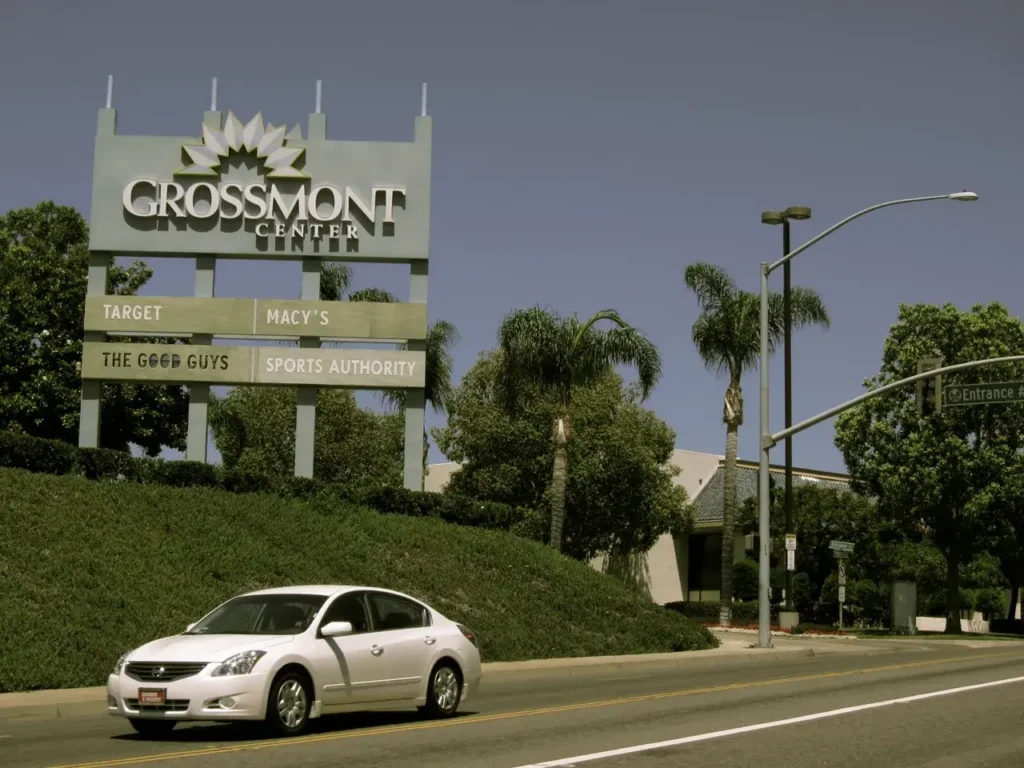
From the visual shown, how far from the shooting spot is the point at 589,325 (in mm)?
41250

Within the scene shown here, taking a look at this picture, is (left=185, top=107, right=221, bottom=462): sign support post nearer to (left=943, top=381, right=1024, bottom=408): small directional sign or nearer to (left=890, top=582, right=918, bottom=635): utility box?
(left=943, top=381, right=1024, bottom=408): small directional sign

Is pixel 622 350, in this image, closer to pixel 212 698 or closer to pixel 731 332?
pixel 731 332

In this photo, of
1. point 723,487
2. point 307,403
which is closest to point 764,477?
→ point 307,403

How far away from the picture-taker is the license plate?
1302cm

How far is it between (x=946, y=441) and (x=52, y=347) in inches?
1247

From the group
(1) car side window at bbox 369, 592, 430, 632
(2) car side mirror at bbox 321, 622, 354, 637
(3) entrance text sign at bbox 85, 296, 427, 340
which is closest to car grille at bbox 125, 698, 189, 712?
(2) car side mirror at bbox 321, 622, 354, 637

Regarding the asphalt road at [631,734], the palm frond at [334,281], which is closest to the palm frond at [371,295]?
the palm frond at [334,281]

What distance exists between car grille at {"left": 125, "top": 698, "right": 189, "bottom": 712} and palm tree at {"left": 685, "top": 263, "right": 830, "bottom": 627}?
3394cm

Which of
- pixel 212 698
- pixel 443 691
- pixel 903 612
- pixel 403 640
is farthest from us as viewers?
pixel 903 612

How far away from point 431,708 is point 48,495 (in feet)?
50.7

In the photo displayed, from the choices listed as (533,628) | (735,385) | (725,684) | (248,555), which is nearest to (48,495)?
(248,555)

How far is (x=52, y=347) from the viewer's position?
4450 centimetres

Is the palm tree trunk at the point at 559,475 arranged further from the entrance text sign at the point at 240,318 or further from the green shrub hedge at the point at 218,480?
the entrance text sign at the point at 240,318

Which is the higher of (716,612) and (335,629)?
(335,629)
